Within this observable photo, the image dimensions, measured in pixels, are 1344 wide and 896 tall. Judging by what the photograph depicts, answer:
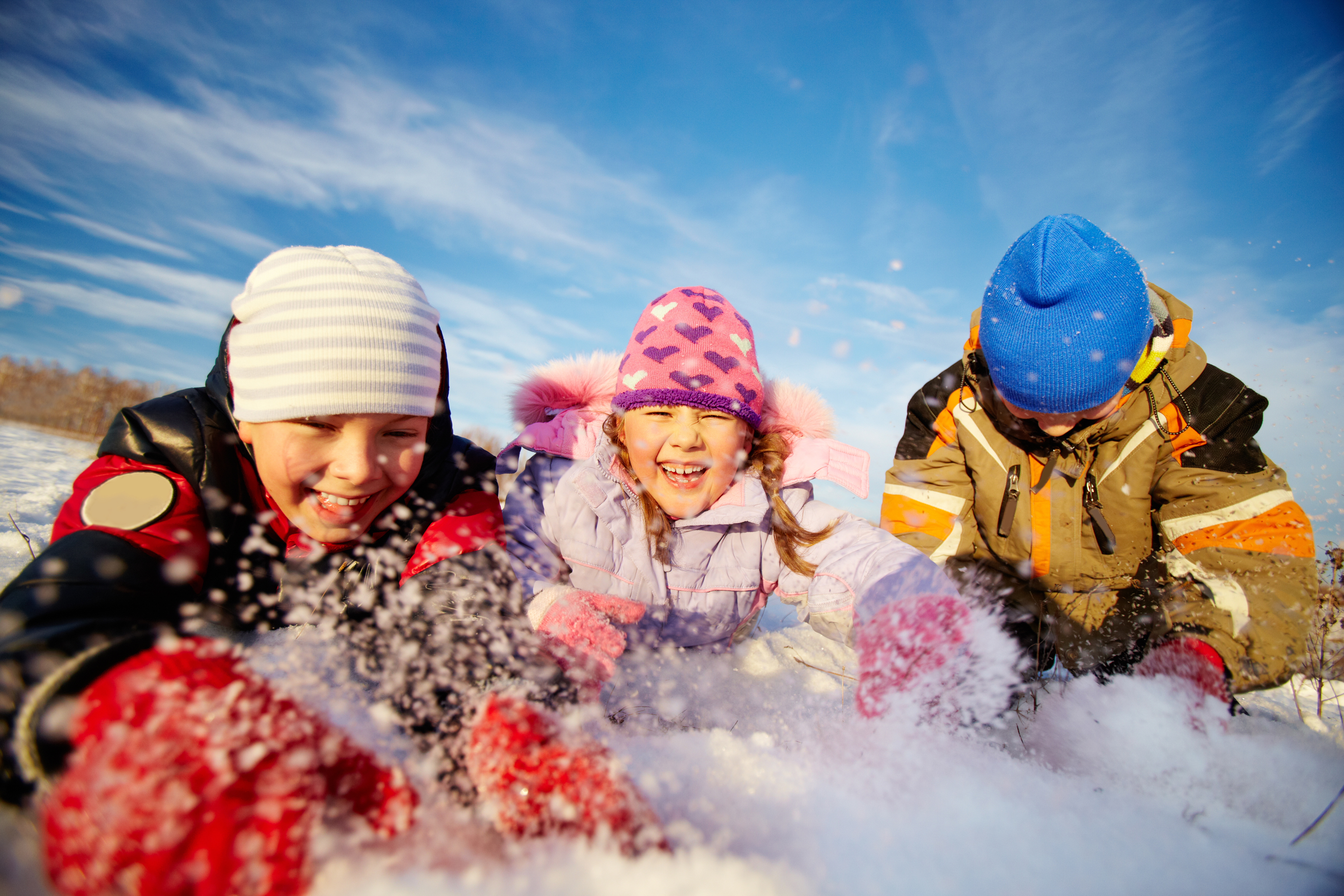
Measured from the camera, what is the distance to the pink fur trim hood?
2.46m

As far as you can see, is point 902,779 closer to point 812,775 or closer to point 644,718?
point 812,775

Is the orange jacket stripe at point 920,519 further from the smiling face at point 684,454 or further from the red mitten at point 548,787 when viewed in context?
the red mitten at point 548,787

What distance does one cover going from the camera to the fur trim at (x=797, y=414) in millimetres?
2572

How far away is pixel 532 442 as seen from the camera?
2.43 meters

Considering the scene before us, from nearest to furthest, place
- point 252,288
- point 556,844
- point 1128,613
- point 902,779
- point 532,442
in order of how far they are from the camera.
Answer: point 556,844 < point 902,779 < point 252,288 < point 532,442 < point 1128,613

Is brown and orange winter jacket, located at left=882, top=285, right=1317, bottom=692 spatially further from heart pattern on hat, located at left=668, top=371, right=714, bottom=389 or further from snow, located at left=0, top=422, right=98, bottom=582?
snow, located at left=0, top=422, right=98, bottom=582

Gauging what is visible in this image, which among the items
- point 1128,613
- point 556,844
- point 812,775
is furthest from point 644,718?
point 1128,613

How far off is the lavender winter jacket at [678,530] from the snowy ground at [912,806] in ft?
1.22

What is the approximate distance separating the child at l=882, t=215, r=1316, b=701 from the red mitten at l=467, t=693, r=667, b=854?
209 centimetres

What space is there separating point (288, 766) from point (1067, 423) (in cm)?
285

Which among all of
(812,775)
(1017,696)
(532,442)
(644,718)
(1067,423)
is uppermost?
(1067,423)

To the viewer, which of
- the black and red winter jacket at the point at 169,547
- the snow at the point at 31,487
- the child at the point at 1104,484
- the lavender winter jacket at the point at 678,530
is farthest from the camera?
the snow at the point at 31,487

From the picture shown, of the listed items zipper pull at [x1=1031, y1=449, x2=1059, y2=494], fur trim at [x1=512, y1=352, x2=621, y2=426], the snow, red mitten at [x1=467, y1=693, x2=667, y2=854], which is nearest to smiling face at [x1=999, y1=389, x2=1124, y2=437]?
zipper pull at [x1=1031, y1=449, x2=1059, y2=494]

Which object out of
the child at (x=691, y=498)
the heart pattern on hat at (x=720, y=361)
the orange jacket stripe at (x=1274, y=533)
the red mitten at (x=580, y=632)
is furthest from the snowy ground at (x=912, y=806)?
the heart pattern on hat at (x=720, y=361)
